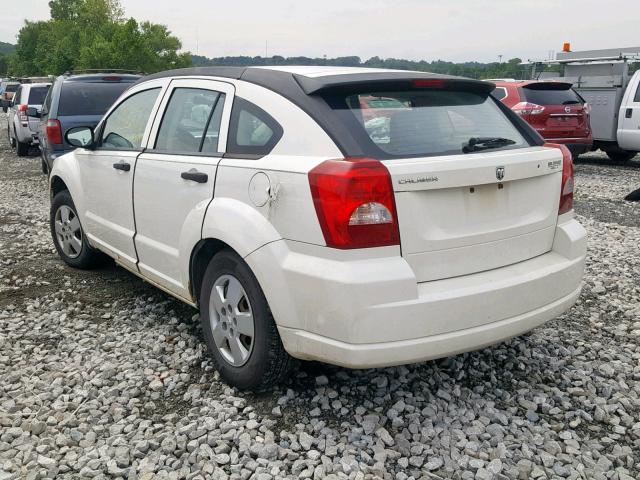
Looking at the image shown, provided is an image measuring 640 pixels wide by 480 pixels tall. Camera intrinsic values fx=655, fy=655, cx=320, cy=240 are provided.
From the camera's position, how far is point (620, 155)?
47.5 feet

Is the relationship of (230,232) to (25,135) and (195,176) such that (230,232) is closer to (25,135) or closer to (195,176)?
(195,176)

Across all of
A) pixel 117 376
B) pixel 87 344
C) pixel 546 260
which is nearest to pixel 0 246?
pixel 87 344

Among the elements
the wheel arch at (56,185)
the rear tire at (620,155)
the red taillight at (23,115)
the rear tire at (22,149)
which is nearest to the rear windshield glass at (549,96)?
the rear tire at (620,155)

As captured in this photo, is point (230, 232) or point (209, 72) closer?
point (230, 232)

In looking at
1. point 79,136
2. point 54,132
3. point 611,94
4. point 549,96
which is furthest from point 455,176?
point 611,94

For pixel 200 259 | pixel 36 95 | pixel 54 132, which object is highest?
pixel 36 95

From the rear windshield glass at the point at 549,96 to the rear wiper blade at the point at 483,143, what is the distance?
958cm

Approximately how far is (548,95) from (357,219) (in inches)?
425

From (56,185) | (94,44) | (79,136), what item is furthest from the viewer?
(94,44)

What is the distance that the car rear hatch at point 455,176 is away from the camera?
2963 mm

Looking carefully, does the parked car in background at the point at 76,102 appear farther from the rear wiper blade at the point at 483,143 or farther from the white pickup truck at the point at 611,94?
the white pickup truck at the point at 611,94

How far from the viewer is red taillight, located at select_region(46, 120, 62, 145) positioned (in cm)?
983

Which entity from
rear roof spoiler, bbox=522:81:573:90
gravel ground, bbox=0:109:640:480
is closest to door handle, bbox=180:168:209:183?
gravel ground, bbox=0:109:640:480

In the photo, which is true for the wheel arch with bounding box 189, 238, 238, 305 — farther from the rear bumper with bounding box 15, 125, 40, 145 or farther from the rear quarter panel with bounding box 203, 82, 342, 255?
the rear bumper with bounding box 15, 125, 40, 145
